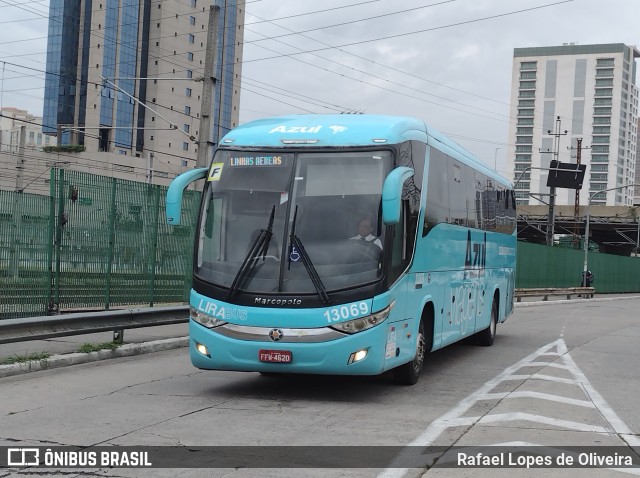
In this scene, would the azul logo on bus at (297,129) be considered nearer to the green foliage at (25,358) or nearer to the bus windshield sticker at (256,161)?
the bus windshield sticker at (256,161)

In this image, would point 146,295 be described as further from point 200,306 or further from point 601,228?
point 601,228

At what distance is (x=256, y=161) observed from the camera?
9734 mm

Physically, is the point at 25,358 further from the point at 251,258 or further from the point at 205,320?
the point at 251,258

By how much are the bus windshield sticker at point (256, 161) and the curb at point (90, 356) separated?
4023mm

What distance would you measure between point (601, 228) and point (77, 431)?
88461 mm

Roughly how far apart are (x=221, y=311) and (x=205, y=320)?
278 millimetres

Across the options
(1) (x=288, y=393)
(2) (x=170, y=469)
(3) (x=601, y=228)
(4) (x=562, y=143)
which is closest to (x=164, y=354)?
(1) (x=288, y=393)

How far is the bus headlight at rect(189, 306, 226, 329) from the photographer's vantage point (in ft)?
30.6

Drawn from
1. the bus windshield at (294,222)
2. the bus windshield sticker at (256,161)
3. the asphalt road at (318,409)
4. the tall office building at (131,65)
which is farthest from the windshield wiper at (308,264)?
the tall office building at (131,65)

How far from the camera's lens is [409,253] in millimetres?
10047

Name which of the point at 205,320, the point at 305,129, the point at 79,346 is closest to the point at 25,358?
the point at 79,346

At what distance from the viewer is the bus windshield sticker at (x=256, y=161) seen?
964 cm

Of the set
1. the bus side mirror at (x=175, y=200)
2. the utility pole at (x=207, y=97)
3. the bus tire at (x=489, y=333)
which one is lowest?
the bus tire at (x=489, y=333)

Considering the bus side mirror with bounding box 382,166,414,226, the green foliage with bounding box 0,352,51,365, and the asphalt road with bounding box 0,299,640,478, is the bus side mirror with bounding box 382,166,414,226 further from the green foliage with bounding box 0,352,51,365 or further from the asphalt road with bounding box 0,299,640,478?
the green foliage with bounding box 0,352,51,365
